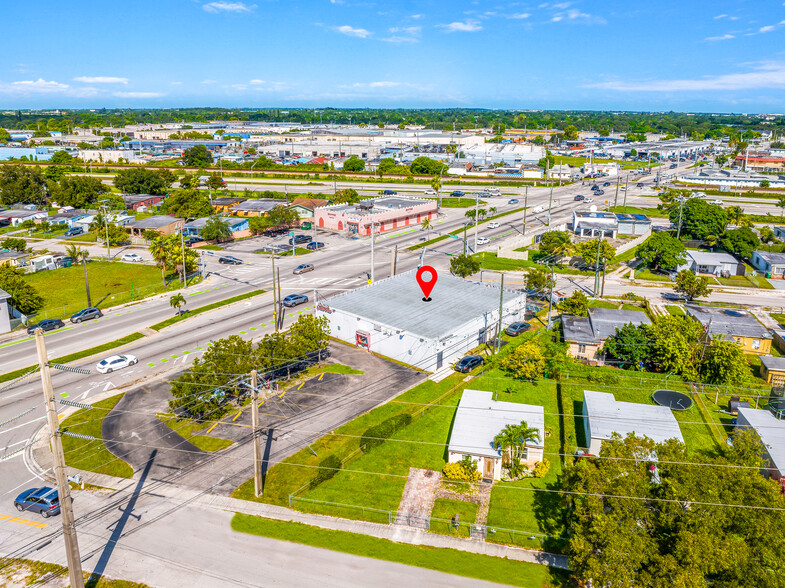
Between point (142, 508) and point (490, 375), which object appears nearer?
point (142, 508)

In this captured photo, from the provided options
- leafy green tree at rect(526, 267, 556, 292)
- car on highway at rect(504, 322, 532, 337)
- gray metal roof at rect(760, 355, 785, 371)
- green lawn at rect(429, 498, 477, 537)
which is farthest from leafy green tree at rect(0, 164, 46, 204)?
gray metal roof at rect(760, 355, 785, 371)

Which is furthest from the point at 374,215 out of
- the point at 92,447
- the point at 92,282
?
the point at 92,447

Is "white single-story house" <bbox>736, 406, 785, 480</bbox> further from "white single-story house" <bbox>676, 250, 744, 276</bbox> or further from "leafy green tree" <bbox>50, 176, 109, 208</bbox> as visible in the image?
"leafy green tree" <bbox>50, 176, 109, 208</bbox>

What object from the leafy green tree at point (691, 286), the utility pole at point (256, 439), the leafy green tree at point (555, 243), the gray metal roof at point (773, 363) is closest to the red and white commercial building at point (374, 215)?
the leafy green tree at point (555, 243)

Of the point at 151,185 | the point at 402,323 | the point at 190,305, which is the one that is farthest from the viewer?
the point at 151,185

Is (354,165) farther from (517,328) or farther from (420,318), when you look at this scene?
(420,318)

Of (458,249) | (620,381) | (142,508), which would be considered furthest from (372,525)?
(458,249)

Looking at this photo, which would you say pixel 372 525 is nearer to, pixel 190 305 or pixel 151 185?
pixel 190 305
